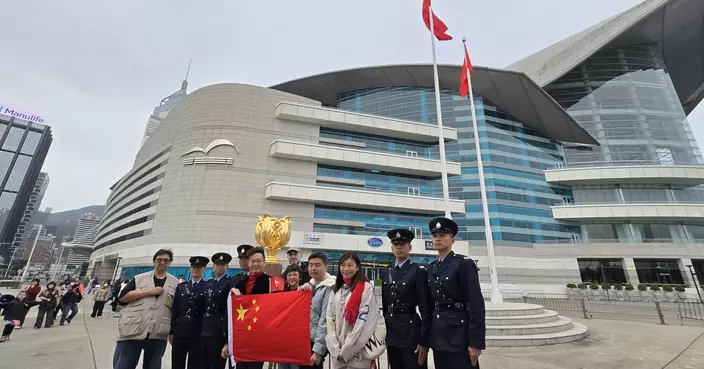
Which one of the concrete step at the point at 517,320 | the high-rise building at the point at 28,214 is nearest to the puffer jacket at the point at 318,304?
the concrete step at the point at 517,320

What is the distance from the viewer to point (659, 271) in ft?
95.6

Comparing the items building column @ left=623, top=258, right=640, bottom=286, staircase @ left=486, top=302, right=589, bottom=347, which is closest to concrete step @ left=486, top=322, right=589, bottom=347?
staircase @ left=486, top=302, right=589, bottom=347

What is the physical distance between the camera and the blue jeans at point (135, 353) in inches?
157

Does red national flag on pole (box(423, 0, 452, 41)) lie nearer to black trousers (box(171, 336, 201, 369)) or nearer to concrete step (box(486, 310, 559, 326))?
concrete step (box(486, 310, 559, 326))

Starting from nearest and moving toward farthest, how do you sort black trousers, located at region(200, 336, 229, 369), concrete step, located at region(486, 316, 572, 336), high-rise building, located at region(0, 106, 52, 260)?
1. black trousers, located at region(200, 336, 229, 369)
2. concrete step, located at region(486, 316, 572, 336)
3. high-rise building, located at region(0, 106, 52, 260)

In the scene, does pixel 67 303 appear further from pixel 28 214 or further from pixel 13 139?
pixel 28 214

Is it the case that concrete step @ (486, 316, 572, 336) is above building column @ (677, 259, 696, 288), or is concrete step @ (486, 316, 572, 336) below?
below

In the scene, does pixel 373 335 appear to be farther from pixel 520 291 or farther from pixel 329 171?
pixel 520 291

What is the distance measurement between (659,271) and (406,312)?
39.4 meters

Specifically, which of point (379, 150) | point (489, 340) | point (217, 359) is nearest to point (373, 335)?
point (217, 359)

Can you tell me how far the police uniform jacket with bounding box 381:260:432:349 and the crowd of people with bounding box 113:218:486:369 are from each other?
0.01m

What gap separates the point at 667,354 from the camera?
7215mm

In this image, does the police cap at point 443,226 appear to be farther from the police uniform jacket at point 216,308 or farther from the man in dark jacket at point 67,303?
the man in dark jacket at point 67,303

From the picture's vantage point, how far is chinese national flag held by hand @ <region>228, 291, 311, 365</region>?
3.87 metres
